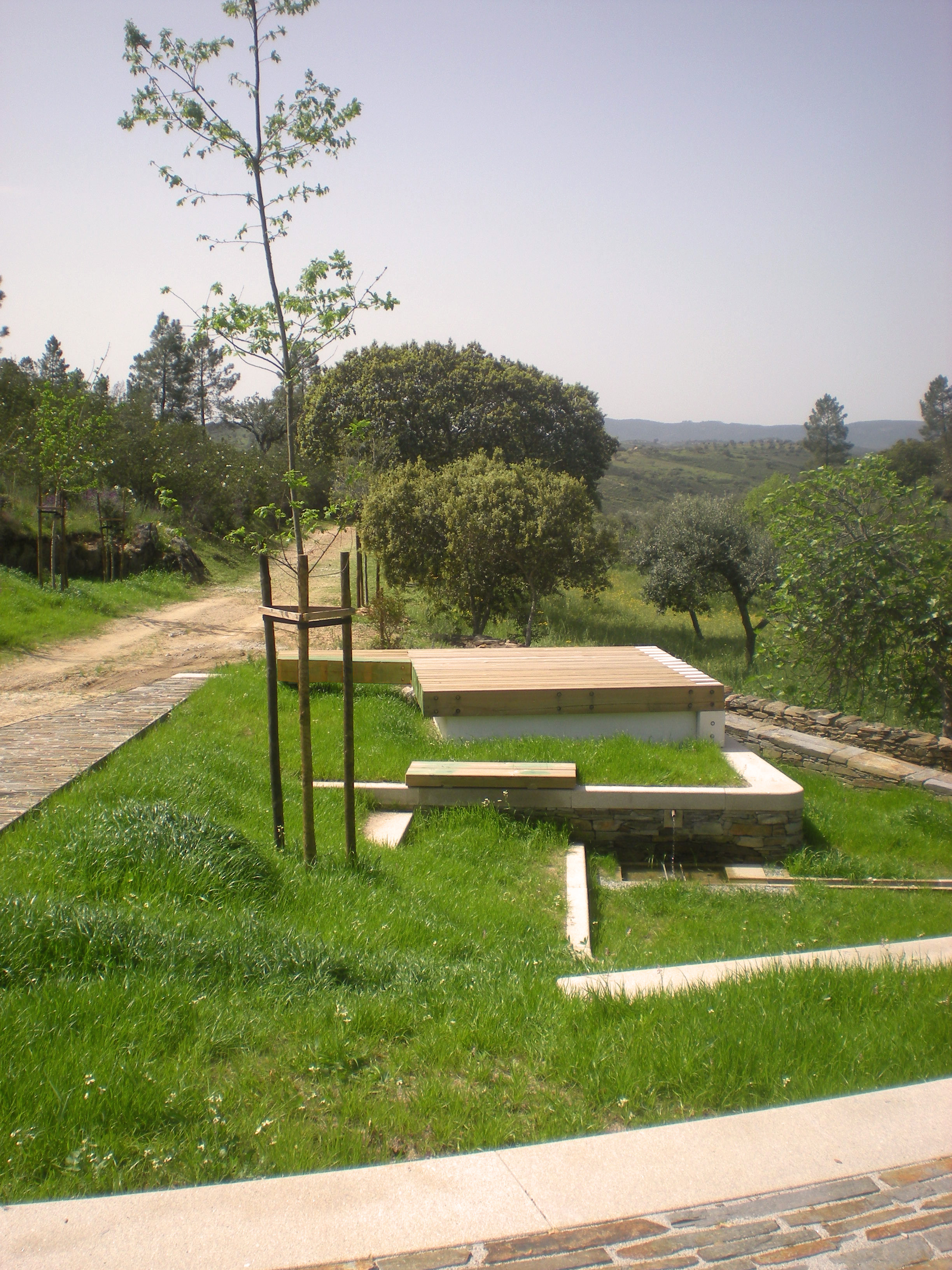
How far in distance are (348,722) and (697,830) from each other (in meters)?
3.07

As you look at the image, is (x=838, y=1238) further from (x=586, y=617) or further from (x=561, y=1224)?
(x=586, y=617)

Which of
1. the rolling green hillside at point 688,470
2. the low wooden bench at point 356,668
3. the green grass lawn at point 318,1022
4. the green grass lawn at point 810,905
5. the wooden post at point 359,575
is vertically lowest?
the green grass lawn at point 810,905

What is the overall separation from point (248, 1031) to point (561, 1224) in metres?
1.24

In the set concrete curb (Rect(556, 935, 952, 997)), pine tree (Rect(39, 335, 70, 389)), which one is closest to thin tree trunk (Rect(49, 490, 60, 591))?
concrete curb (Rect(556, 935, 952, 997))

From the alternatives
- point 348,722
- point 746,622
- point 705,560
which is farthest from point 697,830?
point 705,560

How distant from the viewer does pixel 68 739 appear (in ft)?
20.2

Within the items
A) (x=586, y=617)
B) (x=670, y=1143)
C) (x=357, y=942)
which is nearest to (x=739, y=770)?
(x=357, y=942)

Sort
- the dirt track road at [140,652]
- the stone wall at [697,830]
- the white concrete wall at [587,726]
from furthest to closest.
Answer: the dirt track road at [140,652] → the white concrete wall at [587,726] → the stone wall at [697,830]

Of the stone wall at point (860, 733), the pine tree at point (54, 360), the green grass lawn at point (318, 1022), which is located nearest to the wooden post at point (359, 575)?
the stone wall at point (860, 733)

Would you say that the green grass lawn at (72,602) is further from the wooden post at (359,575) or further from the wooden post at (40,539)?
the wooden post at (359,575)

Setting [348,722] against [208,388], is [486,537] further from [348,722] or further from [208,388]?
[208,388]

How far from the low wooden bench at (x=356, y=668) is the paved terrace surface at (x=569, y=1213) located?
602cm

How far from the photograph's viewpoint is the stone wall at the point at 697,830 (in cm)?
604

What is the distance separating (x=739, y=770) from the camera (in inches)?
255
